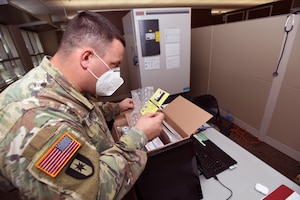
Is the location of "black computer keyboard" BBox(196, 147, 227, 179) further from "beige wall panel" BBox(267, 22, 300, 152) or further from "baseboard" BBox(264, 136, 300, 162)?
"baseboard" BBox(264, 136, 300, 162)

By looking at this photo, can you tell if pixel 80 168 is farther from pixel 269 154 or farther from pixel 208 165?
pixel 269 154

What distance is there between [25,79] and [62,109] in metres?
0.20

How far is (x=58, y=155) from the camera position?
0.40 meters

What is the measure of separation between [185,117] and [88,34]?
0.67 m

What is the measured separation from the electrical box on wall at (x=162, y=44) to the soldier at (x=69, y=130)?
149 centimetres

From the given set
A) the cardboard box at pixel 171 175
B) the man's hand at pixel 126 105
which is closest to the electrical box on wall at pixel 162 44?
the man's hand at pixel 126 105

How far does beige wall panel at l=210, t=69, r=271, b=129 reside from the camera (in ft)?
6.61

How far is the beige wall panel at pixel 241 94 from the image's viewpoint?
79.4 inches

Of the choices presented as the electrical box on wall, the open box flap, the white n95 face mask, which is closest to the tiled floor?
the electrical box on wall

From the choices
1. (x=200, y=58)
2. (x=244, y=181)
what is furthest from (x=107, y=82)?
(x=200, y=58)

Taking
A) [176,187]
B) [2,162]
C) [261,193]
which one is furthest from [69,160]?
[261,193]

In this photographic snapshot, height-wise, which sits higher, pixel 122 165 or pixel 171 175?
pixel 122 165

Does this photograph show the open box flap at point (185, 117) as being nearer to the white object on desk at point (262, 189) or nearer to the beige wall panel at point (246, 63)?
the white object on desk at point (262, 189)

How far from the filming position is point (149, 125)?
661 mm
